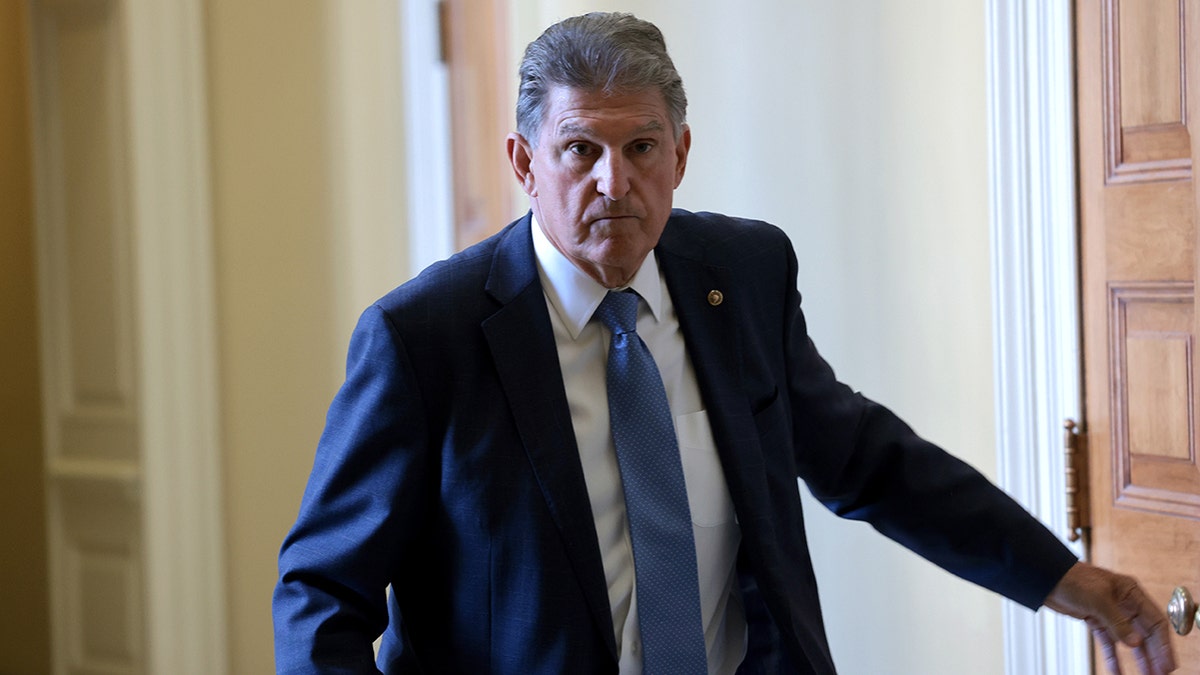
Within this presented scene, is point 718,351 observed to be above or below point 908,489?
above

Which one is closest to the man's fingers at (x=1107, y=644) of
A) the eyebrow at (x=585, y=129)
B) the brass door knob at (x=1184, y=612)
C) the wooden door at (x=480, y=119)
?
the brass door knob at (x=1184, y=612)

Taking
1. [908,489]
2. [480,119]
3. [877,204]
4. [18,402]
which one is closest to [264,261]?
[18,402]

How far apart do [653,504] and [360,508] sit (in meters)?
0.34

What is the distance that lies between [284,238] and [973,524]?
8.00 feet

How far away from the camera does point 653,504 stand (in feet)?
4.97

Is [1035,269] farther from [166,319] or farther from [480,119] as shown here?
[480,119]

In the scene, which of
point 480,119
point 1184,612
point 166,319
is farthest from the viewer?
point 480,119

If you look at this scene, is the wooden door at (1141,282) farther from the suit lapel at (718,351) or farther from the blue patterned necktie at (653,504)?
the blue patterned necktie at (653,504)

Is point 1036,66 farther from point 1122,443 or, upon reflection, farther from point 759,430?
point 759,430

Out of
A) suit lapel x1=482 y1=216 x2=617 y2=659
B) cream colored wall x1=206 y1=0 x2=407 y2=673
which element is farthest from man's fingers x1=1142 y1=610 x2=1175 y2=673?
cream colored wall x1=206 y1=0 x2=407 y2=673

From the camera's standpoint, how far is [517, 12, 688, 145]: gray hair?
4.76 ft

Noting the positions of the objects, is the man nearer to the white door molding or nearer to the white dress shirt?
the white dress shirt

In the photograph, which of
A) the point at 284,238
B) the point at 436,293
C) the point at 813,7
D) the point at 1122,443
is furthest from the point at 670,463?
the point at 284,238

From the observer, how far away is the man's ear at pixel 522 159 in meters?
1.55
